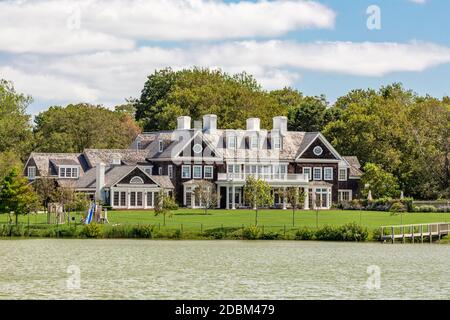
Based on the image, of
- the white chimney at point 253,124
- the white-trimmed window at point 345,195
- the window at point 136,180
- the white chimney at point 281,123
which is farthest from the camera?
the white-trimmed window at point 345,195

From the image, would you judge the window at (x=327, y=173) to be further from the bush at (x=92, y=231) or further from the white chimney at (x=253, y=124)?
the bush at (x=92, y=231)

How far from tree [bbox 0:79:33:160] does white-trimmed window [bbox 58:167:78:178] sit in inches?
460

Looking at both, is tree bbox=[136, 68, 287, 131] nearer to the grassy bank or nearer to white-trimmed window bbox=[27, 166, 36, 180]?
white-trimmed window bbox=[27, 166, 36, 180]

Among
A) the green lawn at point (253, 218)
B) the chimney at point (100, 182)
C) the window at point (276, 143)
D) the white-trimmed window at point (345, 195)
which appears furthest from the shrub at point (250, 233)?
the white-trimmed window at point (345, 195)

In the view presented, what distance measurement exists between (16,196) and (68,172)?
80.3 feet

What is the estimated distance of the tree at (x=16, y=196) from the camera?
73438 millimetres

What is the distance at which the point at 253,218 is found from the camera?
80188mm

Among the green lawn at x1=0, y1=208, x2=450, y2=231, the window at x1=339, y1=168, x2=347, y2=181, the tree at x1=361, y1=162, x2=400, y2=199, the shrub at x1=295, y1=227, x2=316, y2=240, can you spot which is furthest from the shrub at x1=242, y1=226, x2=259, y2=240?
the window at x1=339, y1=168, x2=347, y2=181

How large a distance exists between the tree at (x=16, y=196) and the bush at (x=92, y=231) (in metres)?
6.19

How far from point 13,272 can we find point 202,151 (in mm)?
51602

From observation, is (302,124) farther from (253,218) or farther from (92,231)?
(92,231)

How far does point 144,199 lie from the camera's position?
93.8 m

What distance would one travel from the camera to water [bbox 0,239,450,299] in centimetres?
4162

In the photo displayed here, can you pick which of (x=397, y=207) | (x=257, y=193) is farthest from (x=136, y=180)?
(x=397, y=207)
